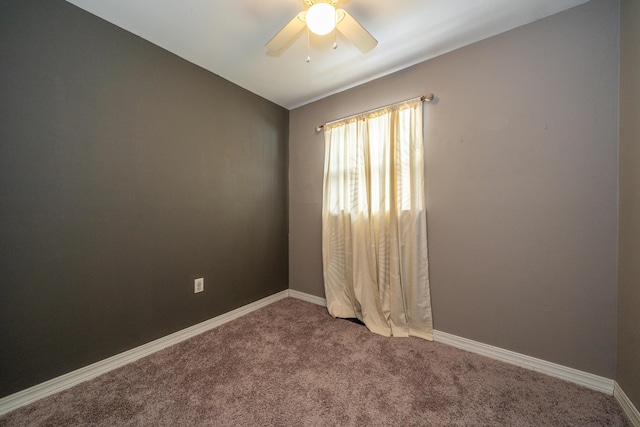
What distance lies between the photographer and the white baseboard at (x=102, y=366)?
1299 millimetres

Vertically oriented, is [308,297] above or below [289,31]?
below

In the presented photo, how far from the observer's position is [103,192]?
1606 mm

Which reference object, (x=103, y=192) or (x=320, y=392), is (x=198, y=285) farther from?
(x=320, y=392)

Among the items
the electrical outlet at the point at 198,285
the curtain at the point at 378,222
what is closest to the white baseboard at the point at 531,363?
the curtain at the point at 378,222

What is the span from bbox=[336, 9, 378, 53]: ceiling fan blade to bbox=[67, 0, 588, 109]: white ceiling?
23cm

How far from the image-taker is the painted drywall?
142cm

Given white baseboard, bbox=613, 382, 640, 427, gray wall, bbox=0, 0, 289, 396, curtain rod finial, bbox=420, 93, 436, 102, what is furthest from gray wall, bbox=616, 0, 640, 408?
gray wall, bbox=0, 0, 289, 396

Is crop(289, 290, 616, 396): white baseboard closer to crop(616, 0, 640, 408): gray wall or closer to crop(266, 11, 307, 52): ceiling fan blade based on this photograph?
crop(616, 0, 640, 408): gray wall

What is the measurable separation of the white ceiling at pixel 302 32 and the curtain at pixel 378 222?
0.44 m

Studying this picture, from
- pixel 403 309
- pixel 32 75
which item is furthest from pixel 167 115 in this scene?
pixel 403 309

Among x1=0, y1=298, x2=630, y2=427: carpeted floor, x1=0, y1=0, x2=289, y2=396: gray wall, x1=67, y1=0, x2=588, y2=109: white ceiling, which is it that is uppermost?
x1=67, y1=0, x2=588, y2=109: white ceiling

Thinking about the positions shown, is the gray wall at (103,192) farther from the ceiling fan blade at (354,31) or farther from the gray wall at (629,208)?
the gray wall at (629,208)

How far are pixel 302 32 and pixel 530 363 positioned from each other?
2807 mm

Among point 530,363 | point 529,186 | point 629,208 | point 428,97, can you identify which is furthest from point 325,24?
point 530,363
